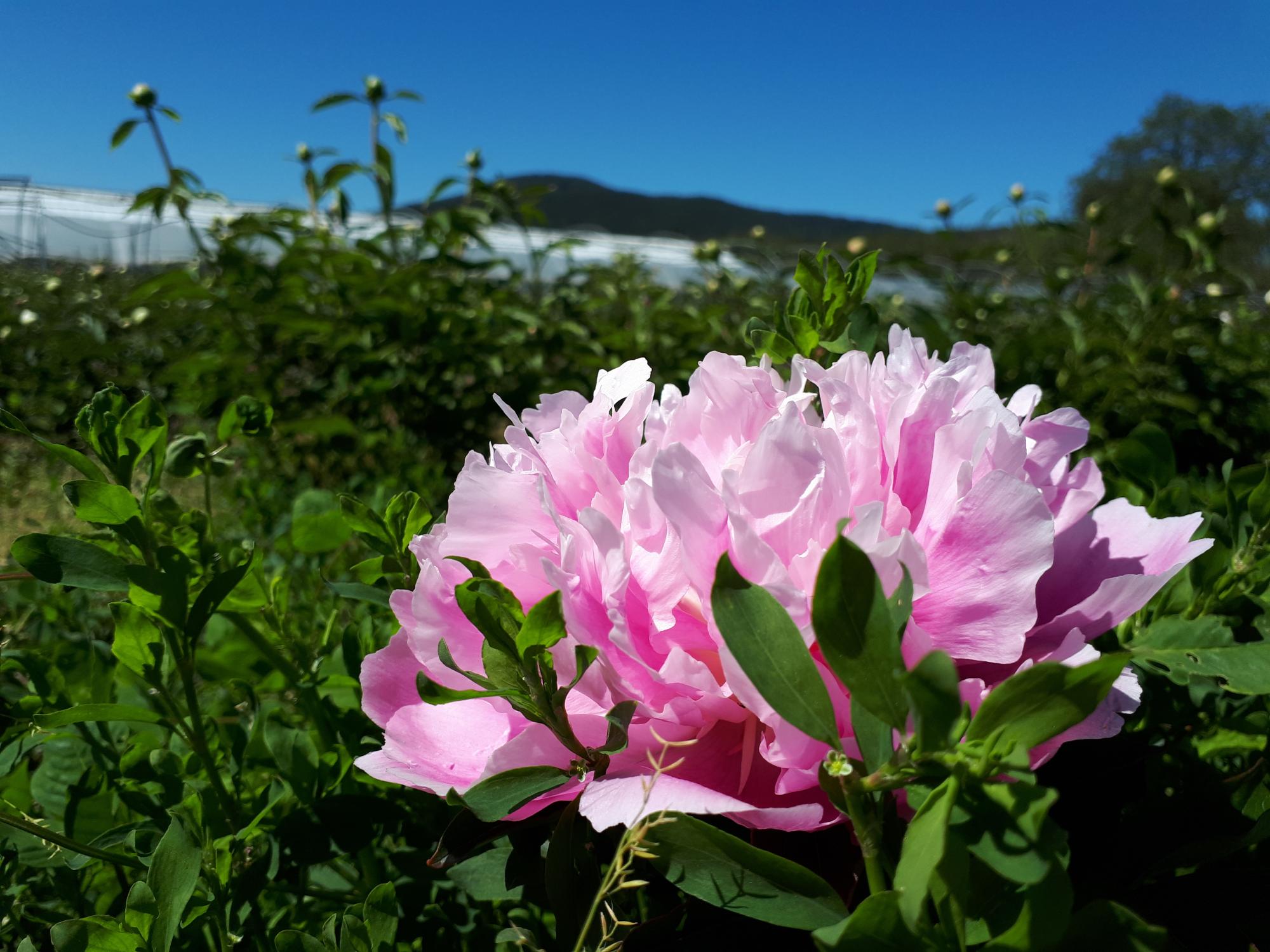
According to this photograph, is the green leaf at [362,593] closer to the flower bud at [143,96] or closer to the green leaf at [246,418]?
the green leaf at [246,418]

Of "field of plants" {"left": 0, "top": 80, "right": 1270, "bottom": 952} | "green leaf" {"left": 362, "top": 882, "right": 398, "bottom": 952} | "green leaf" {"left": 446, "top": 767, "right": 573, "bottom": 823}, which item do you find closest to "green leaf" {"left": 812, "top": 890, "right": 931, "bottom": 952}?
"field of plants" {"left": 0, "top": 80, "right": 1270, "bottom": 952}

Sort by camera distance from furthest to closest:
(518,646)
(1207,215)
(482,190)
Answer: (482,190), (1207,215), (518,646)

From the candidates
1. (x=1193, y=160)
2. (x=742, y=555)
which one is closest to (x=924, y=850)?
(x=742, y=555)

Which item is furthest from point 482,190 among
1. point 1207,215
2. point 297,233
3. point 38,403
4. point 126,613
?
point 38,403

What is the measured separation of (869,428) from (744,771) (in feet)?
0.52

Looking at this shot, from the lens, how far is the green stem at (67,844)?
0.46m

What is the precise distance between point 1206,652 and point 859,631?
0.72 feet

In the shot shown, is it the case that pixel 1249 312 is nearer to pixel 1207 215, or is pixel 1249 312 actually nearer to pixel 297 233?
pixel 1207 215

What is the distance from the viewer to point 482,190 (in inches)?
84.9

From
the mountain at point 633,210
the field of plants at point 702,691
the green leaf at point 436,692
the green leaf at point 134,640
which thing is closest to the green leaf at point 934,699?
the field of plants at point 702,691

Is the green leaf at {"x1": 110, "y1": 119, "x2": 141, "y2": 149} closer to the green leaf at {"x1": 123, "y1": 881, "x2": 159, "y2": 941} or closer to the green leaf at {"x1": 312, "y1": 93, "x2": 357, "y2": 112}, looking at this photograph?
the green leaf at {"x1": 312, "y1": 93, "x2": 357, "y2": 112}

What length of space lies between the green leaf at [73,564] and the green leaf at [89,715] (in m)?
0.07

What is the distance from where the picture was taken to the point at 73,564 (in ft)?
1.58

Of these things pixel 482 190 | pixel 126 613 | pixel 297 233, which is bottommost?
pixel 126 613
